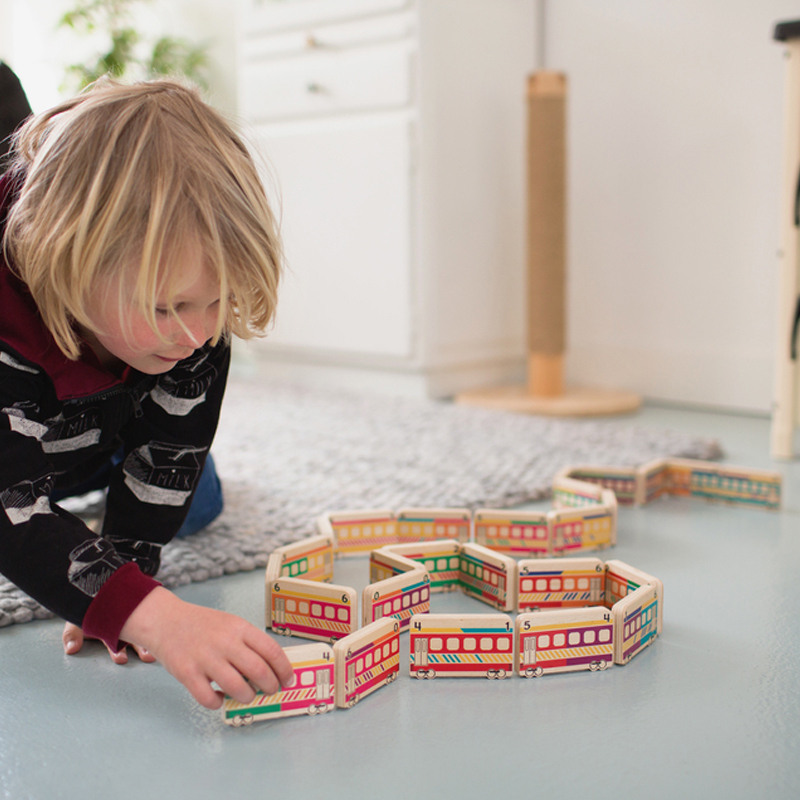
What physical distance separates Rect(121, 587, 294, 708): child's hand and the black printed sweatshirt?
0.02 meters

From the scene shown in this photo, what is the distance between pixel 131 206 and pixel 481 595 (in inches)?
19.4

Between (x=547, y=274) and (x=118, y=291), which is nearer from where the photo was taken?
(x=118, y=291)

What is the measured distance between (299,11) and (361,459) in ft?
3.92

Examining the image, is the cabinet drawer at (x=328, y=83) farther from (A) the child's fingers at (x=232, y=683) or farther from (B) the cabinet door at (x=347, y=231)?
(A) the child's fingers at (x=232, y=683)

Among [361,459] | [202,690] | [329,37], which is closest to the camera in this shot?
[202,690]

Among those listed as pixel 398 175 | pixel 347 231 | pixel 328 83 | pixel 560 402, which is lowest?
pixel 560 402

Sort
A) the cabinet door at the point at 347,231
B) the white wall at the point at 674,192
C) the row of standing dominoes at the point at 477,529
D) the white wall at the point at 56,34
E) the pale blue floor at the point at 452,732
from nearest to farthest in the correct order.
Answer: the pale blue floor at the point at 452,732 → the row of standing dominoes at the point at 477,529 → the white wall at the point at 674,192 → the cabinet door at the point at 347,231 → the white wall at the point at 56,34

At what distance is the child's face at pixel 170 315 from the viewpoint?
0.65 metres

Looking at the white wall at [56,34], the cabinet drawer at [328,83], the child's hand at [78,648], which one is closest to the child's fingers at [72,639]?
the child's hand at [78,648]

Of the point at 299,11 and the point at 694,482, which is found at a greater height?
the point at 299,11

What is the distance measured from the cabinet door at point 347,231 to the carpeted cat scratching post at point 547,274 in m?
0.27

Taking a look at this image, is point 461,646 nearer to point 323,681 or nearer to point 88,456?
point 323,681

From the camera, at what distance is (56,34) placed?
108 inches

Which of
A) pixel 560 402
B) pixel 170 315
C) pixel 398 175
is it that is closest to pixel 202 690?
pixel 170 315
